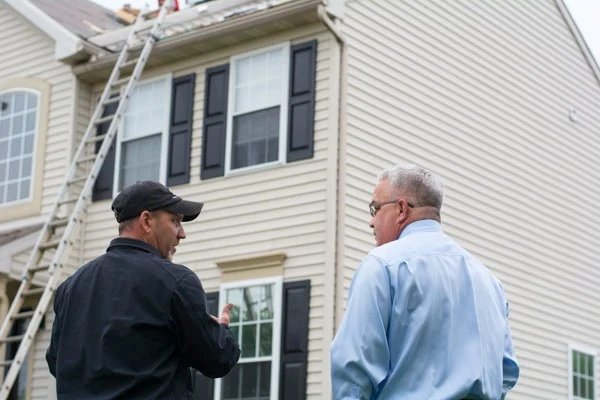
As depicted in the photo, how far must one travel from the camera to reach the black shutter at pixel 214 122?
49.4 ft

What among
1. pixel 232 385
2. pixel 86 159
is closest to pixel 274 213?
pixel 232 385

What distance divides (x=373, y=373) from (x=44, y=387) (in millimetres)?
12881

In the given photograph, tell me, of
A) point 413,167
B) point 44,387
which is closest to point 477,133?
point 44,387

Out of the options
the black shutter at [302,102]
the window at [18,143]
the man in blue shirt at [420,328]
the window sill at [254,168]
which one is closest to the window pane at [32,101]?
the window at [18,143]

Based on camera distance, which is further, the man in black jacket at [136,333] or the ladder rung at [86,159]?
the ladder rung at [86,159]

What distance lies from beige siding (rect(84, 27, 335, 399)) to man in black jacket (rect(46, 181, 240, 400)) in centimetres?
888

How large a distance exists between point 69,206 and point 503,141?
6.31 metres

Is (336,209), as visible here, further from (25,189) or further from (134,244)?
(134,244)

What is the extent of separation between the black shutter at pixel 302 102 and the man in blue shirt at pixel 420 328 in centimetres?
988

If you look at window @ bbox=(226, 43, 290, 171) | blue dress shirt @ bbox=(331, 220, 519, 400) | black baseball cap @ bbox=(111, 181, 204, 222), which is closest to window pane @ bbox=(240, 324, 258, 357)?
window @ bbox=(226, 43, 290, 171)

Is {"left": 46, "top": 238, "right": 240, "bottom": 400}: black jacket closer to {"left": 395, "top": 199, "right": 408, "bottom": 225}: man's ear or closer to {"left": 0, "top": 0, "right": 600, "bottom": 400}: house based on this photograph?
{"left": 395, "top": 199, "right": 408, "bottom": 225}: man's ear

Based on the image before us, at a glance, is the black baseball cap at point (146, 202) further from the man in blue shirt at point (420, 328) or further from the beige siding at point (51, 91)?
the beige siding at point (51, 91)

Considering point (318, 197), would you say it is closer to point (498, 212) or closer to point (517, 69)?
point (498, 212)

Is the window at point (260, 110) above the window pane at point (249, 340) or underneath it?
above
